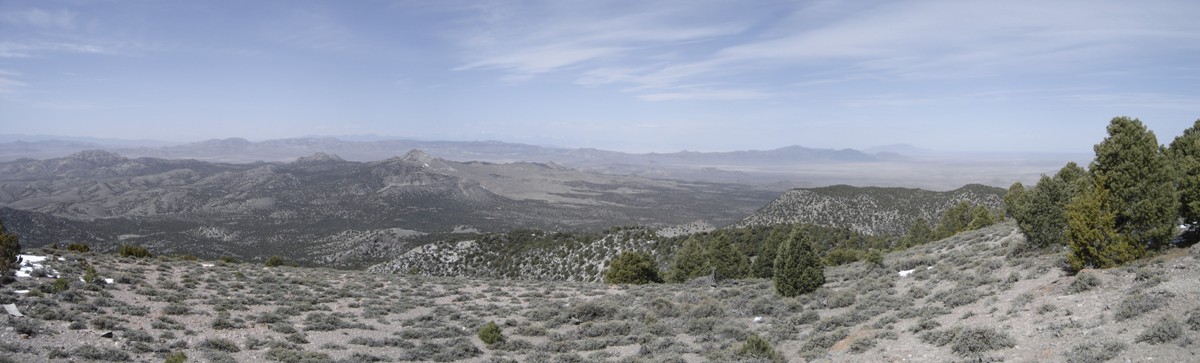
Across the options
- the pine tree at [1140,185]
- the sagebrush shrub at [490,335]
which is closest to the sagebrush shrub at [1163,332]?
the pine tree at [1140,185]

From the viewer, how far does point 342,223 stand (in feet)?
395

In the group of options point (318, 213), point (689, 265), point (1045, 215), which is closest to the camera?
point (1045, 215)

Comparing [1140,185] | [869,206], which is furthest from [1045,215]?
[869,206]

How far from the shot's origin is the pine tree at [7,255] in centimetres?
1716

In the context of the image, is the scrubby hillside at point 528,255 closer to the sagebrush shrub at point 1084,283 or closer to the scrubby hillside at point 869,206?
the scrubby hillside at point 869,206

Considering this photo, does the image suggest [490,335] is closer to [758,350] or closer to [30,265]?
[758,350]

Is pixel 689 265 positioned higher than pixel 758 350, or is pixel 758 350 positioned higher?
pixel 758 350

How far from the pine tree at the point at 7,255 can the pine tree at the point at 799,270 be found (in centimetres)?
2435

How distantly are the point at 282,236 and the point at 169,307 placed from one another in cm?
9068

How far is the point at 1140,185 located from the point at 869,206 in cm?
6280

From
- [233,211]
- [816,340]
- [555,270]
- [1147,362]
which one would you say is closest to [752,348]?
[816,340]

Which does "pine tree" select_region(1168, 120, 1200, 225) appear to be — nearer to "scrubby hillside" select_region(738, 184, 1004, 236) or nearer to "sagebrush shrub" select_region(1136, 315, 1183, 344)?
"sagebrush shrub" select_region(1136, 315, 1183, 344)

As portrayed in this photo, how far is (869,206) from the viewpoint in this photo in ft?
242

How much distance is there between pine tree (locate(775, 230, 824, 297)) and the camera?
21672 mm
